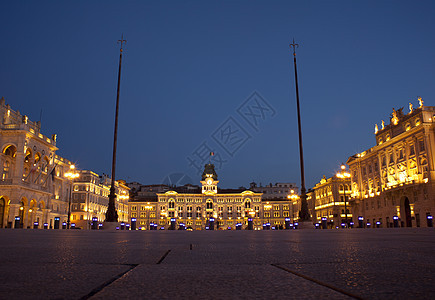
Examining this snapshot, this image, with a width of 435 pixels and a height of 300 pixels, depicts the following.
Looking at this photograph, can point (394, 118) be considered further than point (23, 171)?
Yes

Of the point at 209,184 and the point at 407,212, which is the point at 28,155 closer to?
the point at 407,212

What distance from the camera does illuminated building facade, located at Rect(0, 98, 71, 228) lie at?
50.3m

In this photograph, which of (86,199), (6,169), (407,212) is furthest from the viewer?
(86,199)

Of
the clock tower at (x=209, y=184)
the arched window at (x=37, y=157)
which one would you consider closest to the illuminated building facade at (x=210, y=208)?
the clock tower at (x=209, y=184)

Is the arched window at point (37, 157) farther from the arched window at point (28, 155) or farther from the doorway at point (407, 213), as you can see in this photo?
the doorway at point (407, 213)

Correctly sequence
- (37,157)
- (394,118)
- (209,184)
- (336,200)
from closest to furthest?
1. (37,157)
2. (394,118)
3. (336,200)
4. (209,184)

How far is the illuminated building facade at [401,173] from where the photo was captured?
48.8m

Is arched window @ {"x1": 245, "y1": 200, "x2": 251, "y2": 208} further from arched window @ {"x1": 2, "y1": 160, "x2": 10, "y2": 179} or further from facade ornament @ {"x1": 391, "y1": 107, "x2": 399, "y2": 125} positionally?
arched window @ {"x1": 2, "y1": 160, "x2": 10, "y2": 179}

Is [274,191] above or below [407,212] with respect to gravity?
above

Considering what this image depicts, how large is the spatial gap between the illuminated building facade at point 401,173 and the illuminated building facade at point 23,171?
1825 inches

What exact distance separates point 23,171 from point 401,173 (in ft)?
193

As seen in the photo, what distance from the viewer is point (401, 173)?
5509cm

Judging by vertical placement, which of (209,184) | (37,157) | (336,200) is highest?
(209,184)

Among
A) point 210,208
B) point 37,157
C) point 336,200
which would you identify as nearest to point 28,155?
point 37,157
